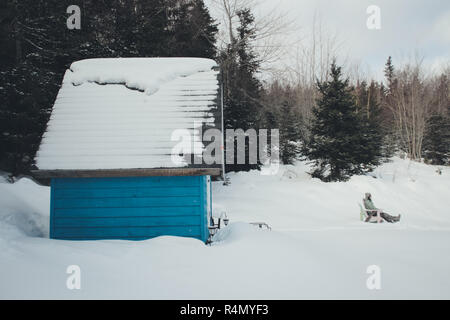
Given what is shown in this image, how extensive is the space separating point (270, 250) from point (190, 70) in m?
5.39

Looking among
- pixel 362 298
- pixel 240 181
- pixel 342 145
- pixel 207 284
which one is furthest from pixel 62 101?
pixel 342 145

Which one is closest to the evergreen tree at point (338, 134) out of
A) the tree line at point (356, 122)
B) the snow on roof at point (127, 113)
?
the tree line at point (356, 122)

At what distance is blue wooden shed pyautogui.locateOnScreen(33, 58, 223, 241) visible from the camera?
6070mm

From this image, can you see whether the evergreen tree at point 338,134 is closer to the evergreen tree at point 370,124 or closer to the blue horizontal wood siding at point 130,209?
the evergreen tree at point 370,124

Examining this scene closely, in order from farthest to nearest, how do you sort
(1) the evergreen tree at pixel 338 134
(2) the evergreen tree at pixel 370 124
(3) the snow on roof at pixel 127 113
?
(2) the evergreen tree at pixel 370 124
(1) the evergreen tree at pixel 338 134
(3) the snow on roof at pixel 127 113

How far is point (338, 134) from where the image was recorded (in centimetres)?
1570

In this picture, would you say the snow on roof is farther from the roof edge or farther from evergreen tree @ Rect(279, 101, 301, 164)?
evergreen tree @ Rect(279, 101, 301, 164)

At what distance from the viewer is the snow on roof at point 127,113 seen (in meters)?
6.20

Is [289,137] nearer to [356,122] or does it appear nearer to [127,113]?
[356,122]

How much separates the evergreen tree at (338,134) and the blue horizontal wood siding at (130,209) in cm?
1149

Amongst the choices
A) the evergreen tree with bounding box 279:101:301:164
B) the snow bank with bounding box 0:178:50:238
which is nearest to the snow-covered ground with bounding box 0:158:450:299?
the snow bank with bounding box 0:178:50:238

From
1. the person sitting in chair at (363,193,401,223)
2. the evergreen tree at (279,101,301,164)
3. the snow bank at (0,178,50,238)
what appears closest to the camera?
the snow bank at (0,178,50,238)

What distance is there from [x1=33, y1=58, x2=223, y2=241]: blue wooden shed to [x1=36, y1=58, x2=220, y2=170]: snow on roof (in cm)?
2

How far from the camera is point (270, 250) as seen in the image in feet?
17.4
